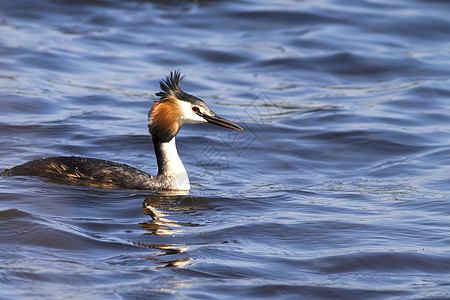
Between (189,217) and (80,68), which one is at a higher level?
(80,68)

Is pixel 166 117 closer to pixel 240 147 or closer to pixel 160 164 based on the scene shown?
pixel 160 164


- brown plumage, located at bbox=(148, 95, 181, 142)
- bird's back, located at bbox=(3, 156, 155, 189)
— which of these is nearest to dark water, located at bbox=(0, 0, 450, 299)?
bird's back, located at bbox=(3, 156, 155, 189)

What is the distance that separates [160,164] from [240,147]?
249 cm

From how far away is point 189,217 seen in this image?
7.94 m

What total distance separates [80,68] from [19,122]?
3.82 m

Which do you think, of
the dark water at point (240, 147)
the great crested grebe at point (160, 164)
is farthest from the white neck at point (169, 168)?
the dark water at point (240, 147)

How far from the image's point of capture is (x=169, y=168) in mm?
8930

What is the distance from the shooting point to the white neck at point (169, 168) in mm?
8875

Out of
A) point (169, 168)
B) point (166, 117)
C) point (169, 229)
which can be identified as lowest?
point (169, 229)

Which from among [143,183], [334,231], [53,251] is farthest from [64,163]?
[334,231]

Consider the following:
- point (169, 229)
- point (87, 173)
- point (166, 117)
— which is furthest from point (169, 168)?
point (169, 229)

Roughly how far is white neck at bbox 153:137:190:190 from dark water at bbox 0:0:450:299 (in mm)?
207

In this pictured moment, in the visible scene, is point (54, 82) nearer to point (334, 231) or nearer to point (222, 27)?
point (222, 27)

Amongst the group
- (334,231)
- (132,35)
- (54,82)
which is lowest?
(334,231)
